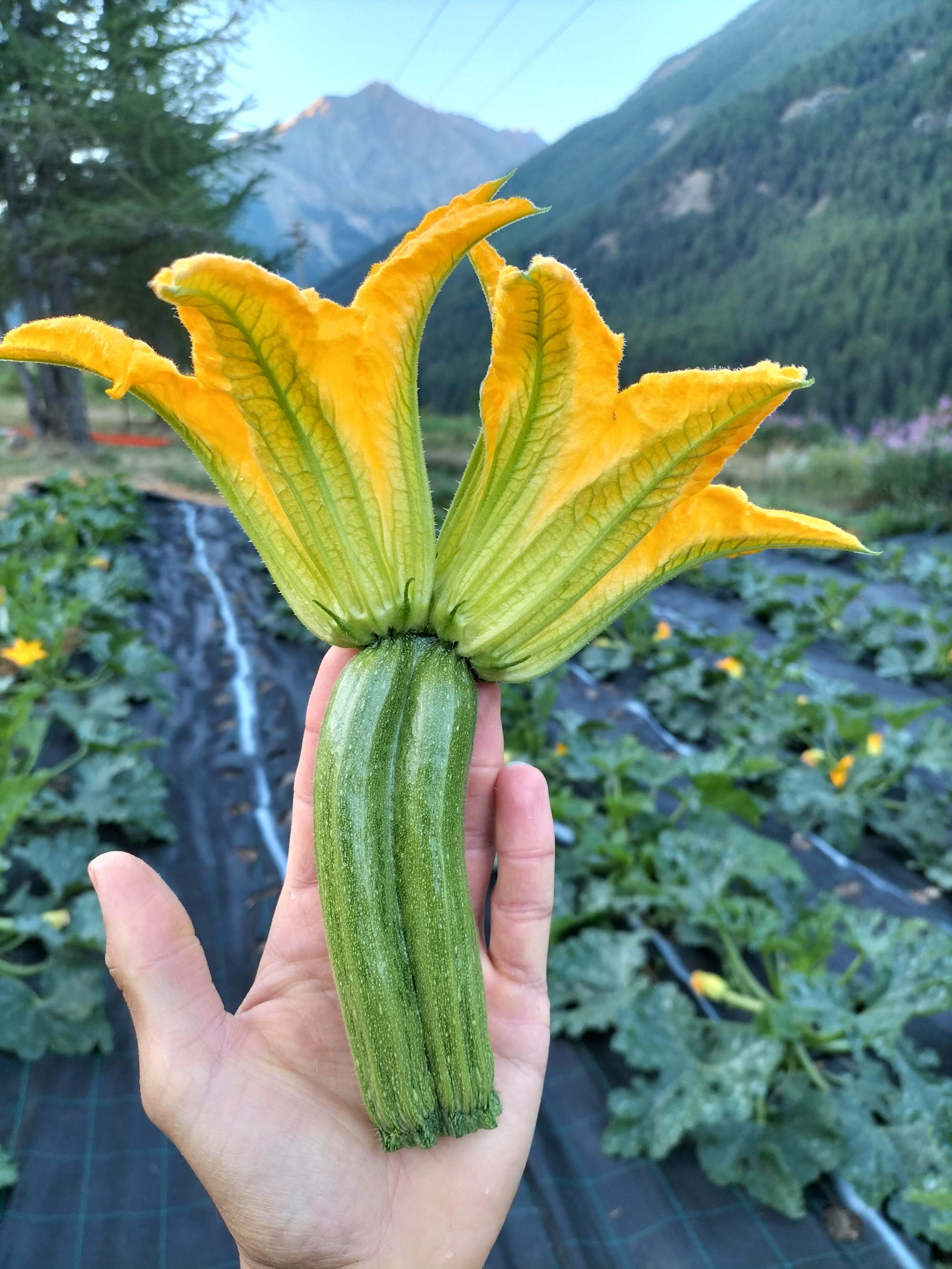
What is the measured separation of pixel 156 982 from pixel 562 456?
93 centimetres

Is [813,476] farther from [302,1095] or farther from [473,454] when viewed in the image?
[302,1095]

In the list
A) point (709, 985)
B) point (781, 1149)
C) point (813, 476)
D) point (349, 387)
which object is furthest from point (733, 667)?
point (813, 476)

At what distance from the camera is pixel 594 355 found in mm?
958

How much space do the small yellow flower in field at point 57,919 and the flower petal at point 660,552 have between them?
2.01 m

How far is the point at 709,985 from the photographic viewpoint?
2.47 meters

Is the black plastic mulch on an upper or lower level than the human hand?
lower

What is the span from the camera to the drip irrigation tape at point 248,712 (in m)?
3.44

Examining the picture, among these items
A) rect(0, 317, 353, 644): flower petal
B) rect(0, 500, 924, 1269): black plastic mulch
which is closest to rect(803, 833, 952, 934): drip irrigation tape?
rect(0, 500, 924, 1269): black plastic mulch

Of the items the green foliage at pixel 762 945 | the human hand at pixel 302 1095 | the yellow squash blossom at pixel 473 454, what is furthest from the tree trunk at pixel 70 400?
the yellow squash blossom at pixel 473 454

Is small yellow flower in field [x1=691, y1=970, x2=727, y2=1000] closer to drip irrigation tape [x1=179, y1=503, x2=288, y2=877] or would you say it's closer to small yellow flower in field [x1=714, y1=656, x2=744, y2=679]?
drip irrigation tape [x1=179, y1=503, x2=288, y2=877]

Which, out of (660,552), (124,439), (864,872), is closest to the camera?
(660,552)

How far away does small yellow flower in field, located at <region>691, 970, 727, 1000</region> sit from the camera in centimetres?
245

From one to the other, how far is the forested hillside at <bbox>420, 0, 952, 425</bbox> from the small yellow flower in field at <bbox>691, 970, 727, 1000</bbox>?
889 cm

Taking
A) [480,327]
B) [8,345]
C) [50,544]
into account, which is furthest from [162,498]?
[8,345]
